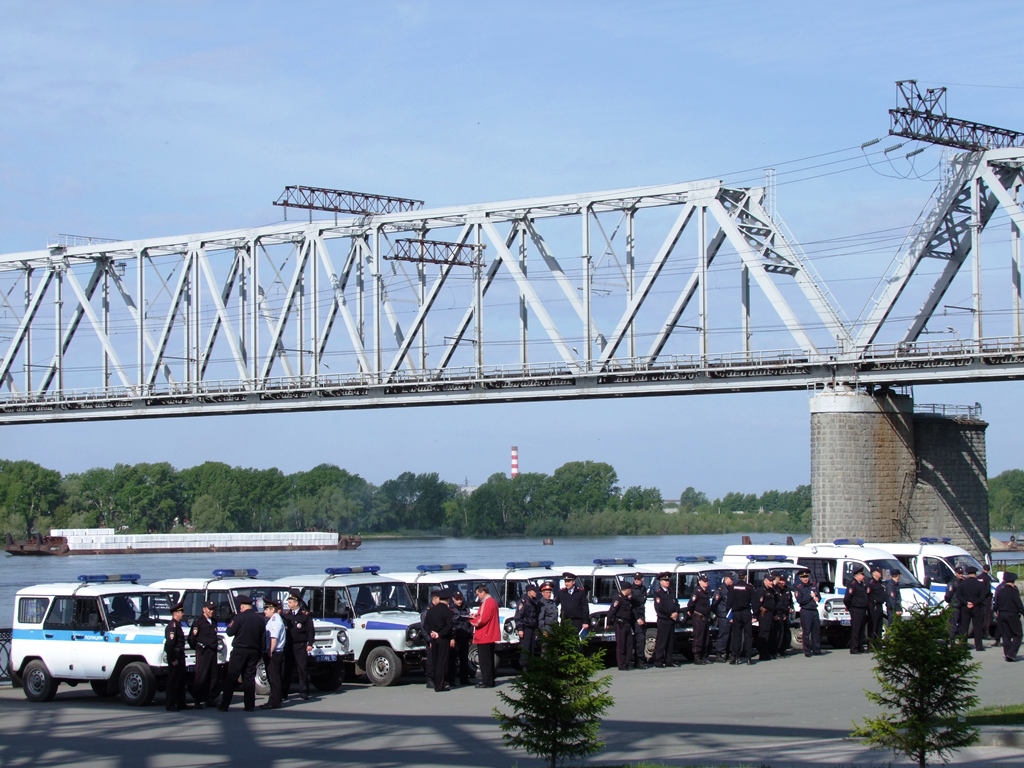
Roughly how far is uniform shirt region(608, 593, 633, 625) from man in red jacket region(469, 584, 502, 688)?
2.71 meters

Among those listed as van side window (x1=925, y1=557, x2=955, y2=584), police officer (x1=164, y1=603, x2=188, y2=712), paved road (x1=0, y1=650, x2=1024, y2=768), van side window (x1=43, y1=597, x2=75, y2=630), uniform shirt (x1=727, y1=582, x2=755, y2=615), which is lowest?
paved road (x1=0, y1=650, x2=1024, y2=768)

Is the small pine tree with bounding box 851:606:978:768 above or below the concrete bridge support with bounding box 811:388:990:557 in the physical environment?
below

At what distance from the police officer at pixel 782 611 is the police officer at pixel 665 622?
2120 mm

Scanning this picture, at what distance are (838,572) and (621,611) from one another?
632 centimetres

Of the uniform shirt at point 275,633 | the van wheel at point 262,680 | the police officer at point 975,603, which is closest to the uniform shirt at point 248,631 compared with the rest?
the uniform shirt at point 275,633

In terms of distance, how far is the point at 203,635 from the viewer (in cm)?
1934

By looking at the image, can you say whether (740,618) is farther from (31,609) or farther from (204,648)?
(31,609)

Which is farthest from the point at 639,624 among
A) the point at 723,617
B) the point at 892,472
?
the point at 892,472

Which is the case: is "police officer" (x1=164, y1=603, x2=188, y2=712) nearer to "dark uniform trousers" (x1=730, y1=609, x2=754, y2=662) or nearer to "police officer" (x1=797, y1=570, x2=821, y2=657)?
"dark uniform trousers" (x1=730, y1=609, x2=754, y2=662)

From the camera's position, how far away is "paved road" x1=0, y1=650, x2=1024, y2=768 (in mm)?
14289

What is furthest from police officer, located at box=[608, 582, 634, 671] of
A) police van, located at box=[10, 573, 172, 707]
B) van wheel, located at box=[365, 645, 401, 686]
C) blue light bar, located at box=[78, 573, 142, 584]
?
blue light bar, located at box=[78, 573, 142, 584]

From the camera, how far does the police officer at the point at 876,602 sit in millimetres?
25266

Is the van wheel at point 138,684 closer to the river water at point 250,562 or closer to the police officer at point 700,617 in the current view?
the police officer at point 700,617

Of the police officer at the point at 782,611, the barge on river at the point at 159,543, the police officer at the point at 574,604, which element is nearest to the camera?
the police officer at the point at 574,604
